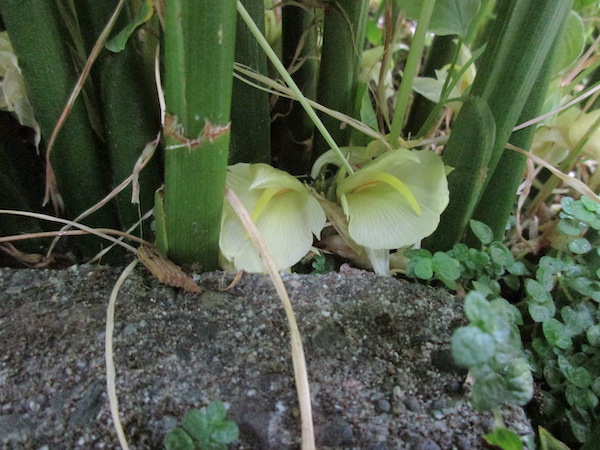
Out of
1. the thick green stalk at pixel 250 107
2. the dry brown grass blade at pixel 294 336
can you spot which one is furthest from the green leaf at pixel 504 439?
the thick green stalk at pixel 250 107

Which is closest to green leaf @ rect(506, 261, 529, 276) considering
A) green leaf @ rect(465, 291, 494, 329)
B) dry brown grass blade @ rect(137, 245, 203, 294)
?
green leaf @ rect(465, 291, 494, 329)

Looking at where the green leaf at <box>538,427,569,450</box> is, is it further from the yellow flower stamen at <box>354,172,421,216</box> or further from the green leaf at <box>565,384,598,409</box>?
the yellow flower stamen at <box>354,172,421,216</box>

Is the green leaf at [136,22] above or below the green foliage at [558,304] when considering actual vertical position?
above

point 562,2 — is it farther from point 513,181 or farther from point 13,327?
point 13,327

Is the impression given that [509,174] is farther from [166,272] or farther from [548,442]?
[166,272]

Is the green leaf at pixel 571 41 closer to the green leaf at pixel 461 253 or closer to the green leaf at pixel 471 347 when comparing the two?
the green leaf at pixel 461 253

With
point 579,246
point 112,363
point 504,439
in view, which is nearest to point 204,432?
point 112,363
